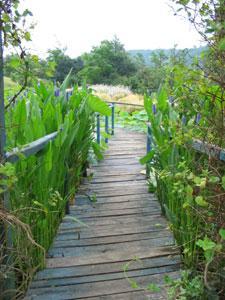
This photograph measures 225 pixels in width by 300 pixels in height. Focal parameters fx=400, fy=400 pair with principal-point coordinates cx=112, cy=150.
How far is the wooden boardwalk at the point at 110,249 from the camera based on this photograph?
7.54 feet

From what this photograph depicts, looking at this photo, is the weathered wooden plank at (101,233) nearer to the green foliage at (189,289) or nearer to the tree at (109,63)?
the green foliage at (189,289)

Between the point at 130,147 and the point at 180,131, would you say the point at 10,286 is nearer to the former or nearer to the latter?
the point at 180,131

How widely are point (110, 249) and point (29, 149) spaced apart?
114 centimetres

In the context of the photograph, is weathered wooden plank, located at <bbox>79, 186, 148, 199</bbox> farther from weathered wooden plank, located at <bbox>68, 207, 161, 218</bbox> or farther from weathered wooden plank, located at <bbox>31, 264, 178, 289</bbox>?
weathered wooden plank, located at <bbox>31, 264, 178, 289</bbox>

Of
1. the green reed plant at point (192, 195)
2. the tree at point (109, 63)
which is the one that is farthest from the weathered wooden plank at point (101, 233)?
the tree at point (109, 63)

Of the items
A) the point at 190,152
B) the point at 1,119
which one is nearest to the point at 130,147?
the point at 190,152

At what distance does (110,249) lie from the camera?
2824mm

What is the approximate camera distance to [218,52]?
167cm

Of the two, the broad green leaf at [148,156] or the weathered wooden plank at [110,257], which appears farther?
the broad green leaf at [148,156]

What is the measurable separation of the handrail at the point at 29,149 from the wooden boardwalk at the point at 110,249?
0.80 m

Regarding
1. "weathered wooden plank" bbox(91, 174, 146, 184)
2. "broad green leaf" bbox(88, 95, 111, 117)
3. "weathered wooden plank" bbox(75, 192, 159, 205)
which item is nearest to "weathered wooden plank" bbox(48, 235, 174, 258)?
"weathered wooden plank" bbox(75, 192, 159, 205)

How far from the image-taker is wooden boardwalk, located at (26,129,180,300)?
2.30m

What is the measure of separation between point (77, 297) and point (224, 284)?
0.81 meters

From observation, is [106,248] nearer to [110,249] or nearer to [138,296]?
[110,249]
